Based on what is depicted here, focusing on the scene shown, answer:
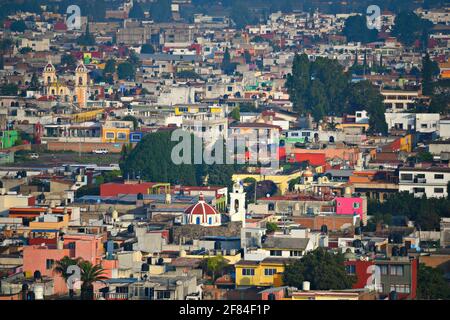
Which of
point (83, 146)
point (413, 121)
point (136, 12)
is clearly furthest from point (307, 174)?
point (136, 12)

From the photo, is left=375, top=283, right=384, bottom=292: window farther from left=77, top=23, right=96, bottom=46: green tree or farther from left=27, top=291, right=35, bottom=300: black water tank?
left=77, top=23, right=96, bottom=46: green tree

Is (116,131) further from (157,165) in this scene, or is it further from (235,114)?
(157,165)

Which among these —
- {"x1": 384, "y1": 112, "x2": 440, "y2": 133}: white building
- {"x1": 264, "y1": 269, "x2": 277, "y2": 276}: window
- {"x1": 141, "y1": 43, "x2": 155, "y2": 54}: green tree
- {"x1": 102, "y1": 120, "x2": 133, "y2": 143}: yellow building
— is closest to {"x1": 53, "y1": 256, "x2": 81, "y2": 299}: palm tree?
{"x1": 264, "y1": 269, "x2": 277, "y2": 276}: window

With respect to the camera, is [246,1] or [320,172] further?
[246,1]

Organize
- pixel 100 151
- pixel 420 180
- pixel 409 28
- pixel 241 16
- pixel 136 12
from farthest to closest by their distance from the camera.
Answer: pixel 136 12 < pixel 241 16 < pixel 409 28 < pixel 100 151 < pixel 420 180

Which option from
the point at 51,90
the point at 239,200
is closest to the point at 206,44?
the point at 51,90

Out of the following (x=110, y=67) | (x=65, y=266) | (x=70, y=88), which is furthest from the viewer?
(x=110, y=67)

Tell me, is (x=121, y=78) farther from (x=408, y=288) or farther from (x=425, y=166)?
(x=408, y=288)
